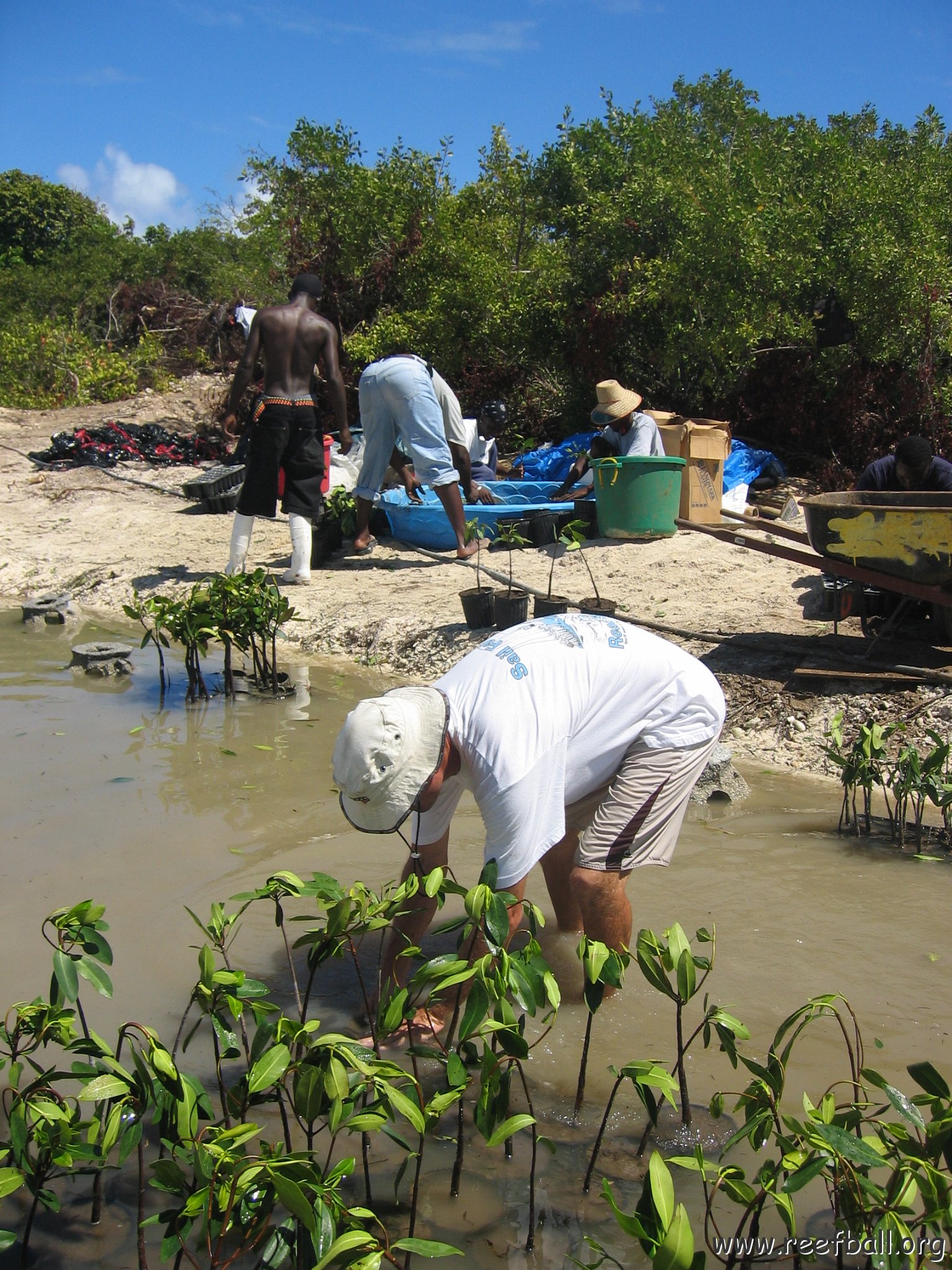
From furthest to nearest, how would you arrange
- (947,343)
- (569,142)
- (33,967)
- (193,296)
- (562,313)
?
1. (193,296)
2. (569,142)
3. (562,313)
4. (947,343)
5. (33,967)

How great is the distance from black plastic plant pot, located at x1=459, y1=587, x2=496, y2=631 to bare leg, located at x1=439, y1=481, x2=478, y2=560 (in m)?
1.33

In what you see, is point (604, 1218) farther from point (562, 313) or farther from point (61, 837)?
point (562, 313)

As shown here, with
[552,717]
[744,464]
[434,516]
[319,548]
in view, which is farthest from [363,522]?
[552,717]

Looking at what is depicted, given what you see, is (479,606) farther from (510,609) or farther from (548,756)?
(548,756)

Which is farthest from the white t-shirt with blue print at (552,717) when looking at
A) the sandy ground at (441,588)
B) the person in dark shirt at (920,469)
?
the person in dark shirt at (920,469)

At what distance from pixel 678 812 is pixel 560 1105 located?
829 millimetres

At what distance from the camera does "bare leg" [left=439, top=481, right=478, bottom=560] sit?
Result: 23.5 feet

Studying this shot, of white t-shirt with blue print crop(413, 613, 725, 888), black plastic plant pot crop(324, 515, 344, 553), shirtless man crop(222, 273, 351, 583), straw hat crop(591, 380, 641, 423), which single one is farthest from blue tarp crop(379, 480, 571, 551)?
white t-shirt with blue print crop(413, 613, 725, 888)

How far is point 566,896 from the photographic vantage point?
3.22 metres

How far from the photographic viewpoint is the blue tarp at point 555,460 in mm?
9469

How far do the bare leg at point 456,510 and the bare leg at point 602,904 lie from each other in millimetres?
4686

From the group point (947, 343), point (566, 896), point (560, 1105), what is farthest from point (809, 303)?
point (560, 1105)

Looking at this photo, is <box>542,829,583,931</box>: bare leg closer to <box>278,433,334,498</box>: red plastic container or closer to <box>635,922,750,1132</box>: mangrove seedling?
<box>635,922,750,1132</box>: mangrove seedling

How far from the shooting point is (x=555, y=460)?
955cm
